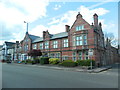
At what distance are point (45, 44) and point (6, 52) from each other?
1466 inches

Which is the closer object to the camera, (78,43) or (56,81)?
(56,81)

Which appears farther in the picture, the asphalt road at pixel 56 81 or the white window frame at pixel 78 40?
the white window frame at pixel 78 40

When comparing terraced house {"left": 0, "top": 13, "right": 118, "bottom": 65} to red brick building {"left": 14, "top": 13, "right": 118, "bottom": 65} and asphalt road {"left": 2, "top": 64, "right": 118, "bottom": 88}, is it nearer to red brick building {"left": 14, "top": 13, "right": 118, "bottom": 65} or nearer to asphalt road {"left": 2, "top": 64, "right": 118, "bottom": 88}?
red brick building {"left": 14, "top": 13, "right": 118, "bottom": 65}

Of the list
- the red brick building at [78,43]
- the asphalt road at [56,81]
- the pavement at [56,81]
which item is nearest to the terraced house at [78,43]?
the red brick building at [78,43]

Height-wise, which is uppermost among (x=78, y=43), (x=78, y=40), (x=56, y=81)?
(x=78, y=40)

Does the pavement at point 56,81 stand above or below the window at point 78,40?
below

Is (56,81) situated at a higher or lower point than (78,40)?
lower

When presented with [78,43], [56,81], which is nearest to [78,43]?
[78,43]

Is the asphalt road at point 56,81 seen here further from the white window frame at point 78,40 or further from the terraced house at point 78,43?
the white window frame at point 78,40

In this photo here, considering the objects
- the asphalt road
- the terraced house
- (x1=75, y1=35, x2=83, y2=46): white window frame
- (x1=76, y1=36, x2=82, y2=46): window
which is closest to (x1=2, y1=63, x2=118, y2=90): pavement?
the asphalt road

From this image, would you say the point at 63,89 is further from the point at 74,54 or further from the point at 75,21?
the point at 75,21

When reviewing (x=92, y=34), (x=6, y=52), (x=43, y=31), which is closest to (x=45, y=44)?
(x=43, y=31)

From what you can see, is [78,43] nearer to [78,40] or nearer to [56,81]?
[78,40]

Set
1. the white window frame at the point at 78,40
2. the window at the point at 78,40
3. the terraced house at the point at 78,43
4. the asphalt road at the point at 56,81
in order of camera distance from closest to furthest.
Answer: the asphalt road at the point at 56,81 → the terraced house at the point at 78,43 → the white window frame at the point at 78,40 → the window at the point at 78,40
